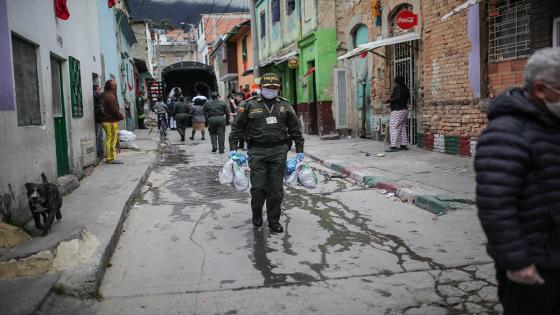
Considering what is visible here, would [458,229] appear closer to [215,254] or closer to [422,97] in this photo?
[215,254]

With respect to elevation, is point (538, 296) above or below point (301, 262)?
above

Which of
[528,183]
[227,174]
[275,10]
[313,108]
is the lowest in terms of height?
[227,174]

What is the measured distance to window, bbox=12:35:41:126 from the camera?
6.22m

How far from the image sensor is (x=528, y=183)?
2.23 m

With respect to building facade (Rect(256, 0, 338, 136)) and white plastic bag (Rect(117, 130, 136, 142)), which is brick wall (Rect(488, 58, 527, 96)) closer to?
building facade (Rect(256, 0, 338, 136))

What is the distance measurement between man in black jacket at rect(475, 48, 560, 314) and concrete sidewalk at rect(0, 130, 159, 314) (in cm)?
311

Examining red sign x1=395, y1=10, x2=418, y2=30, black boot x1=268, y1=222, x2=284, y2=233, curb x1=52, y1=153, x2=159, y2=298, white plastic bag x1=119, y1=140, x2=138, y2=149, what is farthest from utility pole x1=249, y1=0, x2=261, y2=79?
curb x1=52, y1=153, x2=159, y2=298

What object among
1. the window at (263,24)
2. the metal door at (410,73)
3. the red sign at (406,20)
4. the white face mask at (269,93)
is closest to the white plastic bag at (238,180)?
the white face mask at (269,93)

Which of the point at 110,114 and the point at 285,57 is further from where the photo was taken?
the point at 285,57

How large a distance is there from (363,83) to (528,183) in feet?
46.7

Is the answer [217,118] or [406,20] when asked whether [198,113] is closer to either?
[217,118]

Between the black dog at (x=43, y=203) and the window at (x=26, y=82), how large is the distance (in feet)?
3.90

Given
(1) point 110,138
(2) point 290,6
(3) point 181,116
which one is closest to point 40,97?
(1) point 110,138

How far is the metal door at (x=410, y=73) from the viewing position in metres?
13.2
